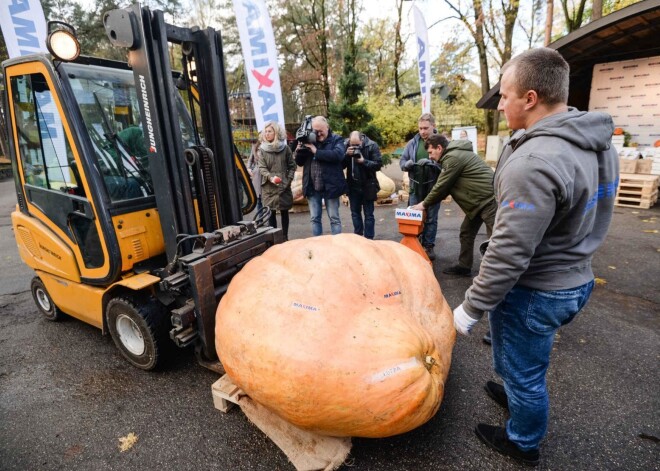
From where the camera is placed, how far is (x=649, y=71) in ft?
28.1

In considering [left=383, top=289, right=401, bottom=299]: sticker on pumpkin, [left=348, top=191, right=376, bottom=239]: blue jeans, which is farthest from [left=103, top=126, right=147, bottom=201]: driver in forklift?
[left=348, top=191, right=376, bottom=239]: blue jeans

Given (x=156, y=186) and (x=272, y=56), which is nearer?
(x=156, y=186)

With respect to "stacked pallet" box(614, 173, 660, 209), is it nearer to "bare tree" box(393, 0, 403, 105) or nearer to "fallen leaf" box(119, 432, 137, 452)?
"fallen leaf" box(119, 432, 137, 452)

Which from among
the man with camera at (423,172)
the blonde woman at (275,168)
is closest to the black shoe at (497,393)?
the man with camera at (423,172)

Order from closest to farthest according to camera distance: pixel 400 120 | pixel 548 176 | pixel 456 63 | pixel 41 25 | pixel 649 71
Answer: pixel 548 176
pixel 41 25
pixel 649 71
pixel 400 120
pixel 456 63

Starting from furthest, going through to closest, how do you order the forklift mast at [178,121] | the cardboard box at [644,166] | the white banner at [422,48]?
the white banner at [422,48] → the cardboard box at [644,166] → the forklift mast at [178,121]

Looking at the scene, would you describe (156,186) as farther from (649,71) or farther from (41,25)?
(649,71)

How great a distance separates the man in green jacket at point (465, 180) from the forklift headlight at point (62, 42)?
3381 millimetres

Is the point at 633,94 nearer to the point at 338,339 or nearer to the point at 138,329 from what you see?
the point at 338,339

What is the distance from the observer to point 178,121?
101 inches

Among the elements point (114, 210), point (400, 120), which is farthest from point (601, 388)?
point (400, 120)

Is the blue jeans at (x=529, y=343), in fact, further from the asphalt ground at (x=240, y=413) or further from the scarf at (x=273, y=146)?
the scarf at (x=273, y=146)

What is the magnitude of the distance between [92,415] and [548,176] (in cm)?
313

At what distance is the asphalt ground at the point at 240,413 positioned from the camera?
2.12 metres
